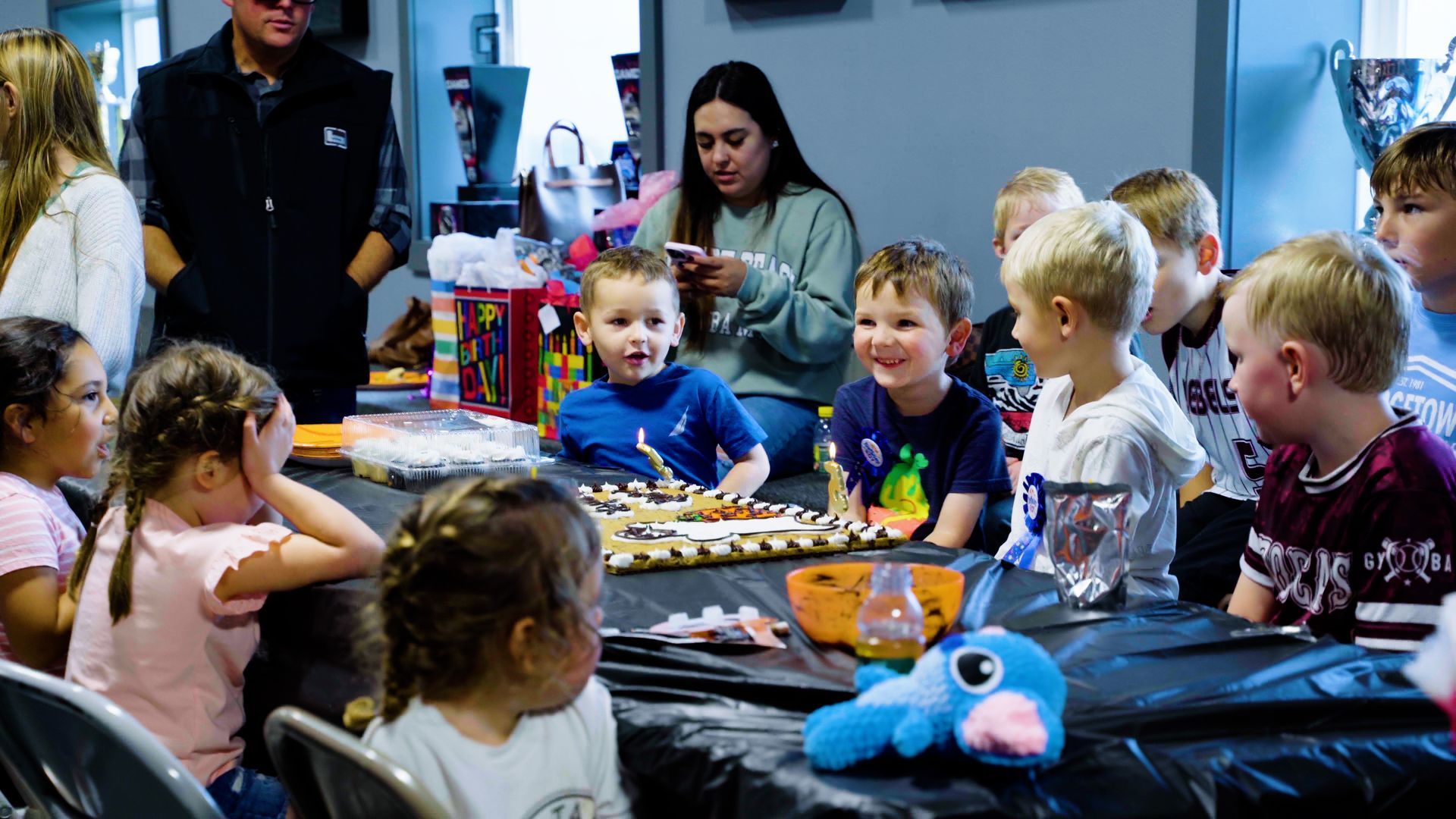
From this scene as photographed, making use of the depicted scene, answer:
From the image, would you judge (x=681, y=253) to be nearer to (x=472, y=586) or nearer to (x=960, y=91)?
(x=960, y=91)

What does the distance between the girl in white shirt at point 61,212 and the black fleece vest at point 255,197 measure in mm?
661

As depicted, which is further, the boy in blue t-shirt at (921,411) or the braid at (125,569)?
the boy in blue t-shirt at (921,411)

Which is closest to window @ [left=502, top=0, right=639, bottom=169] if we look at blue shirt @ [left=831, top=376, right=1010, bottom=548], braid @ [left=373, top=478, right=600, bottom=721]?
blue shirt @ [left=831, top=376, right=1010, bottom=548]

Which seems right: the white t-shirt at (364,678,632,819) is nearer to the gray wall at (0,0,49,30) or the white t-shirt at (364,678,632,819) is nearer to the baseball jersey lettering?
the baseball jersey lettering

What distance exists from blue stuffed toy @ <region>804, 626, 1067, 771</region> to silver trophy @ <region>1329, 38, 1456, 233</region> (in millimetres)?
2486

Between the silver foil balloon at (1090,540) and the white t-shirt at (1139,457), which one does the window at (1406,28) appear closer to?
the white t-shirt at (1139,457)

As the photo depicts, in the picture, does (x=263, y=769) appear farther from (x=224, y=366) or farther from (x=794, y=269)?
(x=794, y=269)

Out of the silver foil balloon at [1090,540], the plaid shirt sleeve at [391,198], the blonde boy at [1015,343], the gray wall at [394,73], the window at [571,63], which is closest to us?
the silver foil balloon at [1090,540]

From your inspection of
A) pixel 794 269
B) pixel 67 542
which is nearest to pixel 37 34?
pixel 67 542

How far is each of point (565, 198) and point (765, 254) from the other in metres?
1.53

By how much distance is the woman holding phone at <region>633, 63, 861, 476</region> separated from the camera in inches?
148

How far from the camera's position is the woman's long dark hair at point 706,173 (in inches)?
150

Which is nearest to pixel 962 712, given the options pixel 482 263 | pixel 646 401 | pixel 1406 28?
pixel 646 401

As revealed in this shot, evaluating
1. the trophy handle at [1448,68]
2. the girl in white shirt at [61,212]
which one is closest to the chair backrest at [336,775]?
the girl in white shirt at [61,212]
